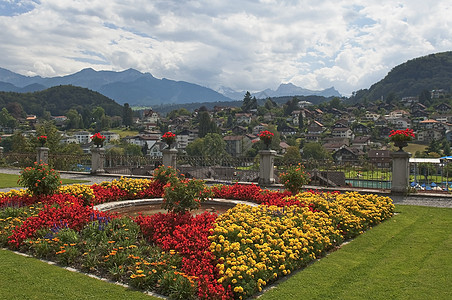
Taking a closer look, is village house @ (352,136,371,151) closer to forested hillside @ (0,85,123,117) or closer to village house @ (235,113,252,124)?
village house @ (235,113,252,124)

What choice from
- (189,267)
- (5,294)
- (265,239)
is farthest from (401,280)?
(5,294)

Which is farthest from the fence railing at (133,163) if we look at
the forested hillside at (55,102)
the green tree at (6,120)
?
the forested hillside at (55,102)

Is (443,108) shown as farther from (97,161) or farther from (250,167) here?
(97,161)

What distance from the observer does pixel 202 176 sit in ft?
66.5

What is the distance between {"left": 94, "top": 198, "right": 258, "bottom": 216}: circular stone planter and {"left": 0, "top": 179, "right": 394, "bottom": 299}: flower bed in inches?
50.8

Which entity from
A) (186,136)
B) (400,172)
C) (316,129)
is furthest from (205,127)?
(400,172)

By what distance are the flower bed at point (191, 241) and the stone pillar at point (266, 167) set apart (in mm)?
6652

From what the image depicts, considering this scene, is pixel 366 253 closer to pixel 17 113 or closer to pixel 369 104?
pixel 17 113

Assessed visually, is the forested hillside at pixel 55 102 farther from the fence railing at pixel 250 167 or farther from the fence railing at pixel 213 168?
the fence railing at pixel 213 168

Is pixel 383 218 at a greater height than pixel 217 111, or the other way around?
pixel 217 111

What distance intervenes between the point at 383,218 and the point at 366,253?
308 cm

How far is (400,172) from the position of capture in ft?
44.0

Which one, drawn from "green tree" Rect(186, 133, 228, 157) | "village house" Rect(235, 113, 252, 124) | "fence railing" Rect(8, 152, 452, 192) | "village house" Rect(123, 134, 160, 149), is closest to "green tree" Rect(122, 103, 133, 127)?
"village house" Rect(123, 134, 160, 149)

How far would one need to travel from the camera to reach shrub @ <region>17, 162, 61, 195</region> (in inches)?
383
